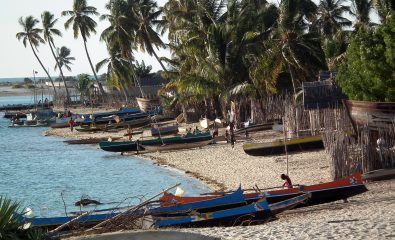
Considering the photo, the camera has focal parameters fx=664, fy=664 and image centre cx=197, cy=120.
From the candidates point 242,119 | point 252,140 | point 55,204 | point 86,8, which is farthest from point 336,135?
point 86,8

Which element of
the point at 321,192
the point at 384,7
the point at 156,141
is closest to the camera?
the point at 321,192

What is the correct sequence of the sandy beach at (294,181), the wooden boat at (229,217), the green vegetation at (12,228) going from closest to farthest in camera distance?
the green vegetation at (12,228), the sandy beach at (294,181), the wooden boat at (229,217)

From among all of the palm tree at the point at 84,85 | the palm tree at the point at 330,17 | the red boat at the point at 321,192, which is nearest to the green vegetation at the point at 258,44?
the palm tree at the point at 330,17

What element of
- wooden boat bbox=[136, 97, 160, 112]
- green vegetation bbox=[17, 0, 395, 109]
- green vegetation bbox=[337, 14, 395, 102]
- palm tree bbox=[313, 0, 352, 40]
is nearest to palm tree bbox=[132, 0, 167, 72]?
green vegetation bbox=[17, 0, 395, 109]

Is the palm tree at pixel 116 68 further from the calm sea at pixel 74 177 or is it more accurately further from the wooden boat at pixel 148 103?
the calm sea at pixel 74 177

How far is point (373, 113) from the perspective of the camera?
22.3m

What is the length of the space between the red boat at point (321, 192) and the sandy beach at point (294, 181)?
0.82ft

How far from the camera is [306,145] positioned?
28.5 m

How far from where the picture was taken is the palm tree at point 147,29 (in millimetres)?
51656

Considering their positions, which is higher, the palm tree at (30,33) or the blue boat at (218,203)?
the palm tree at (30,33)

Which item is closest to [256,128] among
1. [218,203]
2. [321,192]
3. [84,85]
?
[321,192]

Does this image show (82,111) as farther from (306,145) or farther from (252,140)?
(306,145)

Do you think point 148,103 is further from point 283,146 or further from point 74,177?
point 283,146

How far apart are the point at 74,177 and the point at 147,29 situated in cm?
2121
